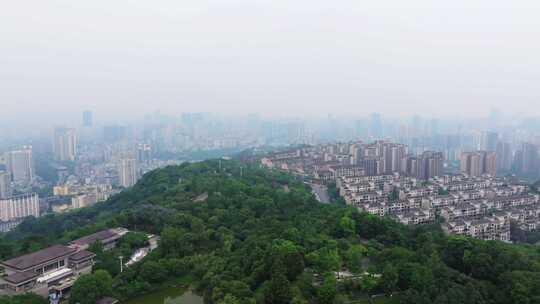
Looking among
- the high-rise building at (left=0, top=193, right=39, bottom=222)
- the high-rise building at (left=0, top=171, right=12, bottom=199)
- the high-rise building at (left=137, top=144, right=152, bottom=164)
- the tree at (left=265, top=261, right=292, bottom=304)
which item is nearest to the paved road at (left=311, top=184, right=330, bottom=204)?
the tree at (left=265, top=261, right=292, bottom=304)

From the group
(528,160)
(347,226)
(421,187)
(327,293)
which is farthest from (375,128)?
(327,293)

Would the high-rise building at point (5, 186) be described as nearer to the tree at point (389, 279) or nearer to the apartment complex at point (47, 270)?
the apartment complex at point (47, 270)

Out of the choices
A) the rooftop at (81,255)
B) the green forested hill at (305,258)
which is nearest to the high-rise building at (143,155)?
the green forested hill at (305,258)

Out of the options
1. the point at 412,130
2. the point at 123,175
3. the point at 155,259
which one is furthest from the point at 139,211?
the point at 412,130

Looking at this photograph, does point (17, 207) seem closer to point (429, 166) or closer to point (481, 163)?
point (429, 166)

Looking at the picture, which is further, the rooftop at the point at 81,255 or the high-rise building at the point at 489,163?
the high-rise building at the point at 489,163
